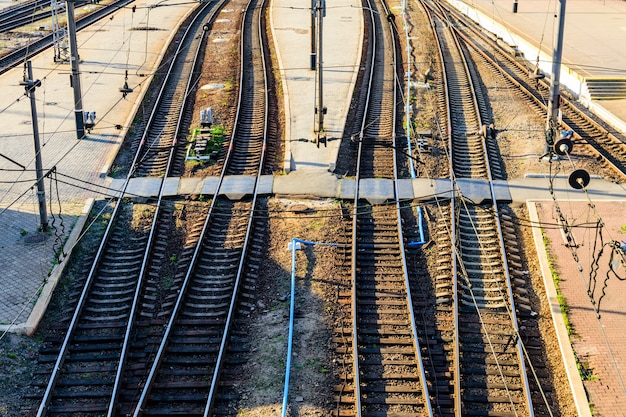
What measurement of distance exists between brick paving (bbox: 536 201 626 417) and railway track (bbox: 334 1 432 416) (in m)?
2.87

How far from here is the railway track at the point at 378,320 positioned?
12750 mm

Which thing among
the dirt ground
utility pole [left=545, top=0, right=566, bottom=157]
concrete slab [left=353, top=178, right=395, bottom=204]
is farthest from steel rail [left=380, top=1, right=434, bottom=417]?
utility pole [left=545, top=0, right=566, bottom=157]

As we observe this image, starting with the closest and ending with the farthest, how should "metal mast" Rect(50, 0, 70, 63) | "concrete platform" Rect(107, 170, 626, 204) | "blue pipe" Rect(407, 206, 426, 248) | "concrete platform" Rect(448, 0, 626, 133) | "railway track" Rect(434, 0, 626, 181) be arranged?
"blue pipe" Rect(407, 206, 426, 248)
"concrete platform" Rect(107, 170, 626, 204)
"railway track" Rect(434, 0, 626, 181)
"concrete platform" Rect(448, 0, 626, 133)
"metal mast" Rect(50, 0, 70, 63)

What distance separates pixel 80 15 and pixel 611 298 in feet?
125

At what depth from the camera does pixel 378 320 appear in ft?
48.8

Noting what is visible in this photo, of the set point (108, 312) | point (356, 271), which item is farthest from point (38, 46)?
point (356, 271)

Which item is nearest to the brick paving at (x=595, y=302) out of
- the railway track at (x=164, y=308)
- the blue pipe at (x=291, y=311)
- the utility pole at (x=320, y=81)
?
the blue pipe at (x=291, y=311)

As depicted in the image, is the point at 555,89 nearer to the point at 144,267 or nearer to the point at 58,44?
the point at 144,267

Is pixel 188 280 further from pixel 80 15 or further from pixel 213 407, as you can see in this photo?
pixel 80 15

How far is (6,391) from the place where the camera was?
518 inches

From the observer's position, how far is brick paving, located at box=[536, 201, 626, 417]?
1296cm

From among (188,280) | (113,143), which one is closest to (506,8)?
(113,143)

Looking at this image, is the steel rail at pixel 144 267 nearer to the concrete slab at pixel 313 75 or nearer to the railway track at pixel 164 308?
the railway track at pixel 164 308

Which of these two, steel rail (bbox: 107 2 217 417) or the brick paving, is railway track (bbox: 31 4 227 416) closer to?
steel rail (bbox: 107 2 217 417)
